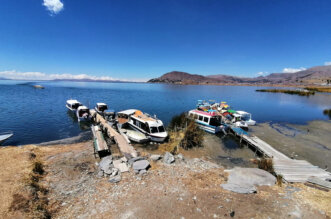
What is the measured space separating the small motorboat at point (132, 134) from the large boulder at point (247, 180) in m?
10.7

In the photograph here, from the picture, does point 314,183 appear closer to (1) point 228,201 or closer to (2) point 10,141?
(1) point 228,201

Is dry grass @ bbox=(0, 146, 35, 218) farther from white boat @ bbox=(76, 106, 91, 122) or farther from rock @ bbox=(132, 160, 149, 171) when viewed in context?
white boat @ bbox=(76, 106, 91, 122)

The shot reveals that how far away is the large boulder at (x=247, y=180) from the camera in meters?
8.53

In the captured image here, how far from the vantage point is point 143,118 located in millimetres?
19625

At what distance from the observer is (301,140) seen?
64.8ft

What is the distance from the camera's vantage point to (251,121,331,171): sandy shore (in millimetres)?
15203

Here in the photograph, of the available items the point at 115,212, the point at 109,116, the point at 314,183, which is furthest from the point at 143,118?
the point at 314,183

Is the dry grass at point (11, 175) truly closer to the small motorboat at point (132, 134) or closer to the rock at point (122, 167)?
the rock at point (122, 167)

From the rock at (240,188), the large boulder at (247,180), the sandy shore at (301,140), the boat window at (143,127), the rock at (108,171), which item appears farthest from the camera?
the boat window at (143,127)

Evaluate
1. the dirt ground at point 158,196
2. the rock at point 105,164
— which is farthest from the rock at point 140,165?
the rock at point 105,164

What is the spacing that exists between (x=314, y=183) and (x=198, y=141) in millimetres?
10051

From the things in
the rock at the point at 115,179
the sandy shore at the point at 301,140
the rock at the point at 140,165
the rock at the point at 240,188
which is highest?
the rock at the point at 240,188

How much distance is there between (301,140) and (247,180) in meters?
17.4

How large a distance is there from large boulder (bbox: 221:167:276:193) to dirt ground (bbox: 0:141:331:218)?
14.8 inches
